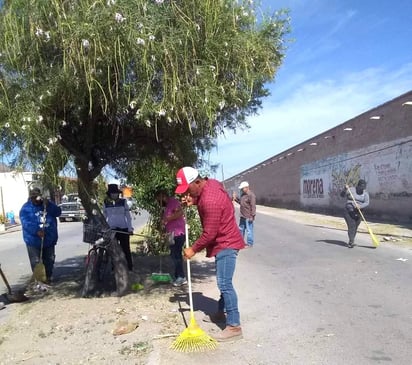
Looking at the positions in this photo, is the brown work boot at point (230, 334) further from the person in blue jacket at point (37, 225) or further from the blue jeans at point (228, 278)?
the person in blue jacket at point (37, 225)

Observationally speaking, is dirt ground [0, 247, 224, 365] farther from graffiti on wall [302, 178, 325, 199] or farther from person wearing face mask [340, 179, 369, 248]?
graffiti on wall [302, 178, 325, 199]

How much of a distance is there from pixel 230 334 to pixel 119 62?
321cm

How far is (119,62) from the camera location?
5.43 metres

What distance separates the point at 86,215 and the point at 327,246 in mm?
7410

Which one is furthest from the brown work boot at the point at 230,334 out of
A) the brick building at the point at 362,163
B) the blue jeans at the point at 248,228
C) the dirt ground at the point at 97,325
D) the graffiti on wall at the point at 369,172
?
the brick building at the point at 362,163

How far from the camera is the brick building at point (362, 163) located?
21.0 metres

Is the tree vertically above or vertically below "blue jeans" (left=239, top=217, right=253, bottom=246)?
above

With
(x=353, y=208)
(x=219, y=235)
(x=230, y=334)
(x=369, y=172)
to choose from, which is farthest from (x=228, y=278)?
(x=369, y=172)

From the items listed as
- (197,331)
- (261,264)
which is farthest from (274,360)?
(261,264)

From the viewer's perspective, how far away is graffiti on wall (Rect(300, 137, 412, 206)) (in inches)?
823

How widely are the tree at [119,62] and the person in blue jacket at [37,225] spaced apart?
8.41 feet

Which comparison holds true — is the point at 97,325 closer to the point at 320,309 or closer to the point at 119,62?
the point at 320,309

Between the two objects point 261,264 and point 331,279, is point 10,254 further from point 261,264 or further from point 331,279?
point 331,279

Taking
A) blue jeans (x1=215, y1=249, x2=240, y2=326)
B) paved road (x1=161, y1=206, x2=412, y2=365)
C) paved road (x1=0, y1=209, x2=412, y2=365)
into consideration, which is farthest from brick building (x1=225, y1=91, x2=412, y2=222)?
blue jeans (x1=215, y1=249, x2=240, y2=326)
